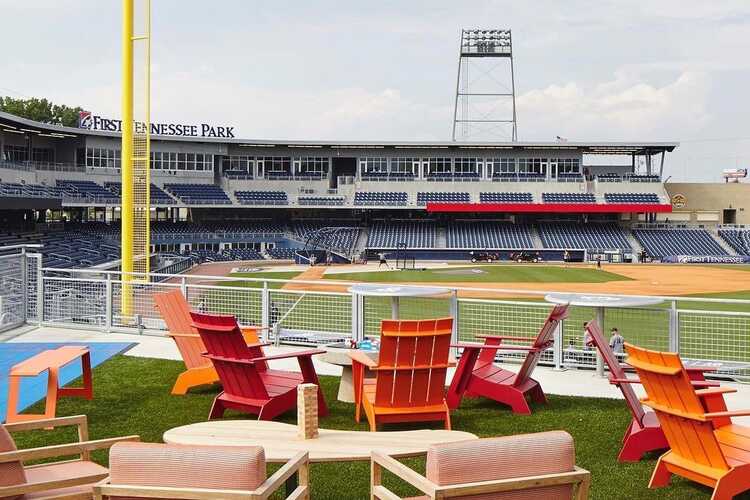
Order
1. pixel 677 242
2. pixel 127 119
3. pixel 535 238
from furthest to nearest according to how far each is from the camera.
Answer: pixel 677 242 < pixel 535 238 < pixel 127 119

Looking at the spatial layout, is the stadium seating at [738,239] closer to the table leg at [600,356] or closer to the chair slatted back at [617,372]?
the table leg at [600,356]

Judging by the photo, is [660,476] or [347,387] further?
[347,387]

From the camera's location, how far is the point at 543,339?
8.69 metres

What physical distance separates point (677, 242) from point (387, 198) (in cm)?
2307

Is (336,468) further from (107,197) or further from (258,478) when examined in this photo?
(107,197)

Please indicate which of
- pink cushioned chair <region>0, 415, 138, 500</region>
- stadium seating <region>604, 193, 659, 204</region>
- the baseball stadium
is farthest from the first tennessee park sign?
pink cushioned chair <region>0, 415, 138, 500</region>

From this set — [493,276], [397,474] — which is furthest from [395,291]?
[493,276]

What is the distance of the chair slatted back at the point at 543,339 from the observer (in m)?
8.58

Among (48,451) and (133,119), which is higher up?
(133,119)

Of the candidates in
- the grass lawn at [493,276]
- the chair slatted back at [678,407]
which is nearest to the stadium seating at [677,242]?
the grass lawn at [493,276]

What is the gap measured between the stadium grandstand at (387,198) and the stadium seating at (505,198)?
0.09m

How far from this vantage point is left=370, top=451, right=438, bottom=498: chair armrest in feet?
12.3

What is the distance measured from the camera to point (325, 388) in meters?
10.2

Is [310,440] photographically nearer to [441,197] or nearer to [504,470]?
[504,470]
